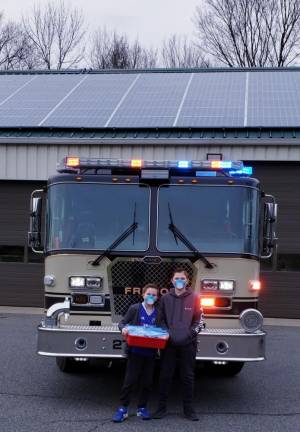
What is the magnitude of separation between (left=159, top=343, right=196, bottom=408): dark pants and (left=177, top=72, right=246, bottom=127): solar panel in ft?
31.5

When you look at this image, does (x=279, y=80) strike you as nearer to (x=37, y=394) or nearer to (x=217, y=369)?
(x=217, y=369)

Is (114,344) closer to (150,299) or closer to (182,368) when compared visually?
(150,299)

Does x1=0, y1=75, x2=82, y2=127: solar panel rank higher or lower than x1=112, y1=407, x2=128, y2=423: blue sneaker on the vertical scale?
higher


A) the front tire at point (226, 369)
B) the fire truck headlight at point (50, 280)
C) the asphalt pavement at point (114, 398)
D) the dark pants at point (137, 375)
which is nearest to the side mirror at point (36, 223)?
the fire truck headlight at point (50, 280)

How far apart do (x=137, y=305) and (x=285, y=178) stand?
30.0 feet

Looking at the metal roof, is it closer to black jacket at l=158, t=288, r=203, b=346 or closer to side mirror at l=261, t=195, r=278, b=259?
side mirror at l=261, t=195, r=278, b=259

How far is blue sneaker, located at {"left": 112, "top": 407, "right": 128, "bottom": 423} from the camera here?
667 cm

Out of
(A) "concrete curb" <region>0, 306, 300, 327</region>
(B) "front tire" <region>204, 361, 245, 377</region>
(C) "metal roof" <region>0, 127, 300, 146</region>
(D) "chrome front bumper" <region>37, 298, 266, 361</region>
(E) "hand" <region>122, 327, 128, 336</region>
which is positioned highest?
(C) "metal roof" <region>0, 127, 300, 146</region>

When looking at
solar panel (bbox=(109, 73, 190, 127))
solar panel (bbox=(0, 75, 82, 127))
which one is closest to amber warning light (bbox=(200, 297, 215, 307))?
solar panel (bbox=(109, 73, 190, 127))

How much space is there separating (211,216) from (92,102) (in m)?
11.2

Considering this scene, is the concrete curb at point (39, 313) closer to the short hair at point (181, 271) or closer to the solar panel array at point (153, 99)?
Result: the solar panel array at point (153, 99)

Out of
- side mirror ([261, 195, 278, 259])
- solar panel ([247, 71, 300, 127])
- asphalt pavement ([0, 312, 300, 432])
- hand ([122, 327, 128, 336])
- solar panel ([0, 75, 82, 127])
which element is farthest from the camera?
solar panel ([0, 75, 82, 127])

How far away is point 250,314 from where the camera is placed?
7219mm

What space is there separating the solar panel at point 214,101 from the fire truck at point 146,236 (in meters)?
8.30
